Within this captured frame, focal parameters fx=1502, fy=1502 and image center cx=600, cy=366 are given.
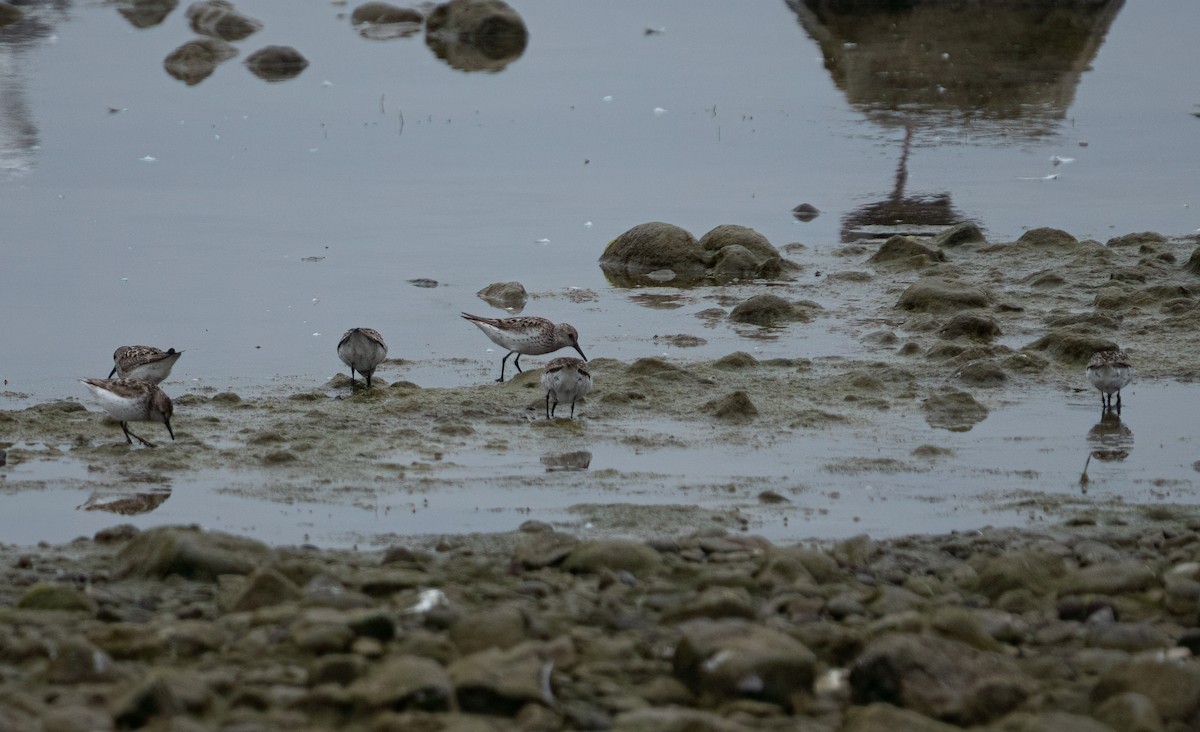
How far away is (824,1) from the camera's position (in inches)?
1516

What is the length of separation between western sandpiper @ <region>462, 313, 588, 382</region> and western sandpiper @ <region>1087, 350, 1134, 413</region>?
14.1 ft

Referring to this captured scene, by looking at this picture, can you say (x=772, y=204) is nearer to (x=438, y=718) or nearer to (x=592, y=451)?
(x=592, y=451)

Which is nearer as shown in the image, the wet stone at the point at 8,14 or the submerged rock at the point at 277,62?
the submerged rock at the point at 277,62

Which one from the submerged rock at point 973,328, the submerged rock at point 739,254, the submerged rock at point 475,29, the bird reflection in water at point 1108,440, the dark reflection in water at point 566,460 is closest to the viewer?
the dark reflection in water at point 566,460

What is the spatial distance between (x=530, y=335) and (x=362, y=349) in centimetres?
164

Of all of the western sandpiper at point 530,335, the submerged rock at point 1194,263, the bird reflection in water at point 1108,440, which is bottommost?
the bird reflection in water at point 1108,440

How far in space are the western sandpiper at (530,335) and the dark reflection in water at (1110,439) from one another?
4.36 metres

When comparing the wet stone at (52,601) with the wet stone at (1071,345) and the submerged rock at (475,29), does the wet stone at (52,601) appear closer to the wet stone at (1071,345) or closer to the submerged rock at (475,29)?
the wet stone at (1071,345)

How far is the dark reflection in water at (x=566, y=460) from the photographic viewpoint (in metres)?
10.3

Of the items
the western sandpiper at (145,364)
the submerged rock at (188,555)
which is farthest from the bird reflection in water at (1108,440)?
the western sandpiper at (145,364)

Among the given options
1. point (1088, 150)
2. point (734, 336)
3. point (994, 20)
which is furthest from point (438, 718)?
point (994, 20)

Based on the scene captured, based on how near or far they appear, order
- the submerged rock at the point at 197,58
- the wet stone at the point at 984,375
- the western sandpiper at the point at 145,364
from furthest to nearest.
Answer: the submerged rock at the point at 197,58
the wet stone at the point at 984,375
the western sandpiper at the point at 145,364

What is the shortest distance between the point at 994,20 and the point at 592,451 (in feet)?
93.9

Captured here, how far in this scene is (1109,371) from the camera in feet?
37.0
